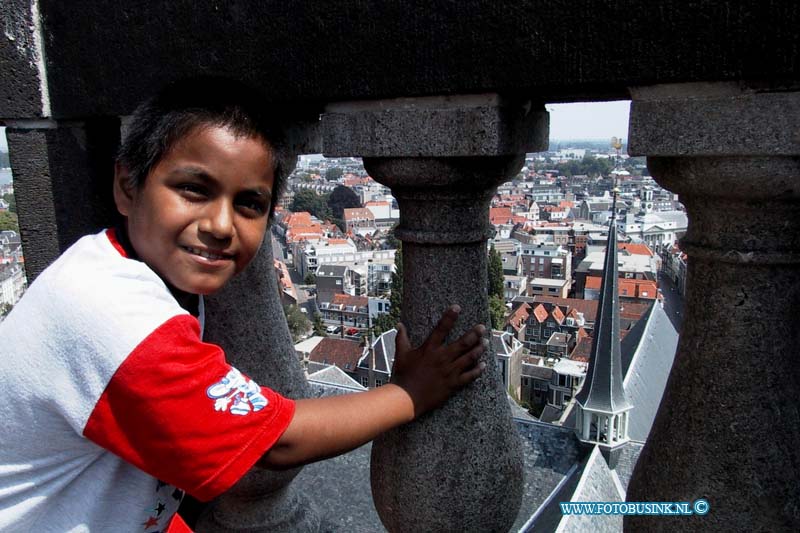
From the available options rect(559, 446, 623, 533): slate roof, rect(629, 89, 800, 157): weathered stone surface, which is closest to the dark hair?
rect(629, 89, 800, 157): weathered stone surface

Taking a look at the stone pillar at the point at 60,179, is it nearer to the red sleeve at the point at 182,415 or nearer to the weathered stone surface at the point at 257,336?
the weathered stone surface at the point at 257,336

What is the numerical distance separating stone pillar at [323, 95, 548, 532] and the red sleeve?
641 millimetres

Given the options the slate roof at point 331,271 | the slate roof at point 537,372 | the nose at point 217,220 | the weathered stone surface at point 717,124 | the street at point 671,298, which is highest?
the weathered stone surface at point 717,124

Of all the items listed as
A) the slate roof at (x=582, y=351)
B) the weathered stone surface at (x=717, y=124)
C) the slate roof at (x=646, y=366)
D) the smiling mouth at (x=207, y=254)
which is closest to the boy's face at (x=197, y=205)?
the smiling mouth at (x=207, y=254)

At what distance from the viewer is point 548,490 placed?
1066 centimetres

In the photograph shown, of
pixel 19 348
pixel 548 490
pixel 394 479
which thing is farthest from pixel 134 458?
pixel 548 490

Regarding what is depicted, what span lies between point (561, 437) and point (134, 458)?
1398 cm

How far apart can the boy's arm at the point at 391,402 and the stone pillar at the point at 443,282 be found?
2.3 inches

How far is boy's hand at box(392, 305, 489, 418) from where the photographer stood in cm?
196

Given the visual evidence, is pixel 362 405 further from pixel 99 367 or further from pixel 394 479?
pixel 99 367

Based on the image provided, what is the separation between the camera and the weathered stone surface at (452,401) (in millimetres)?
1991

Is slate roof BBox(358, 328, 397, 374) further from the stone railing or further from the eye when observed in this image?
the eye

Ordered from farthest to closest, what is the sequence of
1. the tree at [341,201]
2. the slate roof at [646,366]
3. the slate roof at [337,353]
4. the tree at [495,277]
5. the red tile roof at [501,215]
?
the tree at [341,201] → the red tile roof at [501,215] → the slate roof at [337,353] → the tree at [495,277] → the slate roof at [646,366]

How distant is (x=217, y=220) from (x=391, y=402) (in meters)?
0.67
